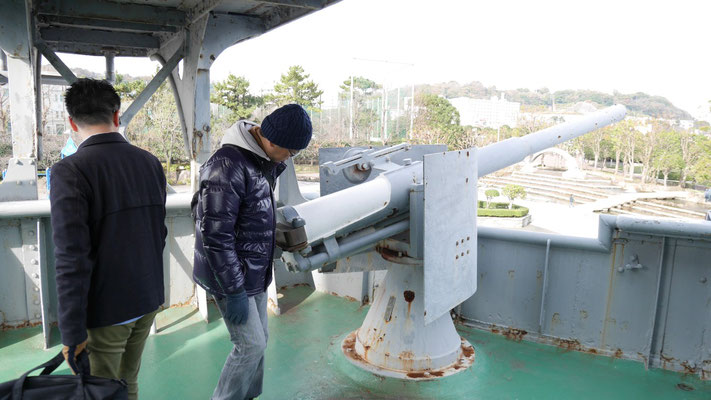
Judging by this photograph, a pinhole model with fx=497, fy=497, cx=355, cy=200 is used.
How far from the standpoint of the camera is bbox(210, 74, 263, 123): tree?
35.3 m

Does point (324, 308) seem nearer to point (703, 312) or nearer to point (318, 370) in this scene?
point (318, 370)

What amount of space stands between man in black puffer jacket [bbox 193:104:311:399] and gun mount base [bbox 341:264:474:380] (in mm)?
1204

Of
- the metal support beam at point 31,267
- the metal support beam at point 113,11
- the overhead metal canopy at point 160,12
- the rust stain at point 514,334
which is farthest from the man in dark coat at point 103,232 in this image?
the metal support beam at point 113,11

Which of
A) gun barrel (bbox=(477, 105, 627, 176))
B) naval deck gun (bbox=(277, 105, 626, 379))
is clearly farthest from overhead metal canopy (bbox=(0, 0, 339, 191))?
naval deck gun (bbox=(277, 105, 626, 379))

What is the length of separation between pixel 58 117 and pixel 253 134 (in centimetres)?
5553

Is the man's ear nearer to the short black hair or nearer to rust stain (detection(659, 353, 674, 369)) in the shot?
the short black hair

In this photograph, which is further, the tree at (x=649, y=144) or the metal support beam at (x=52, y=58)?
the tree at (x=649, y=144)

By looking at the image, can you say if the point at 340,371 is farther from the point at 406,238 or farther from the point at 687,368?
the point at 687,368

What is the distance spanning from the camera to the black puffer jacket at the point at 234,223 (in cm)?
196

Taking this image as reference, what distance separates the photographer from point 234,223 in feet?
6.53

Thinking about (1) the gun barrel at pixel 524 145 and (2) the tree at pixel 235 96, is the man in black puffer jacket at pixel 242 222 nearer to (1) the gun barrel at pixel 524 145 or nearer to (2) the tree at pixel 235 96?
(1) the gun barrel at pixel 524 145

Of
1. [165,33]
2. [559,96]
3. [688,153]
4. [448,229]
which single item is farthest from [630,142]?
[559,96]

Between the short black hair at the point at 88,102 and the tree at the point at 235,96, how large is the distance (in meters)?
34.4

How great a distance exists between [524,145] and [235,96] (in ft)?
113
